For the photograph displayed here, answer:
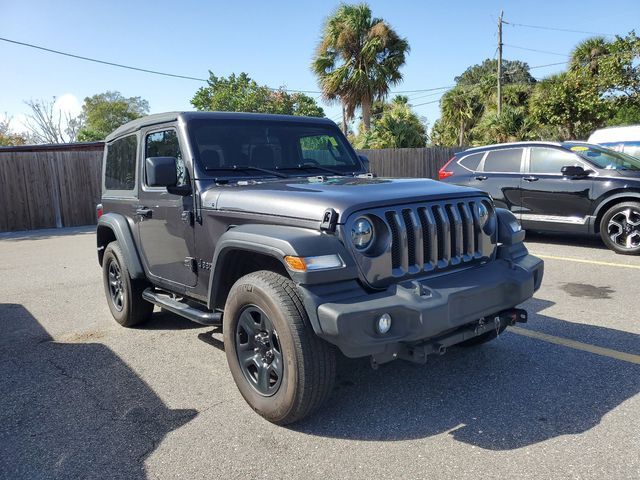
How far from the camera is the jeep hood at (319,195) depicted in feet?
10.2

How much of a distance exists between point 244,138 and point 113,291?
7.77 ft

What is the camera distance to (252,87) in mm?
Result: 33281

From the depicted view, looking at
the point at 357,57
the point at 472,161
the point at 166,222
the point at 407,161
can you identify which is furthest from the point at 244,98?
the point at 166,222

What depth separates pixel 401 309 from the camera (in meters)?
2.83

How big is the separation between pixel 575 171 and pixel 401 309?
658cm

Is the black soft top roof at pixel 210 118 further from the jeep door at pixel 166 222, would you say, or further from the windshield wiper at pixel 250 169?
the windshield wiper at pixel 250 169

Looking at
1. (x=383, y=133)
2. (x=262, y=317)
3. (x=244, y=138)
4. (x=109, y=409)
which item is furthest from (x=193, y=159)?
(x=383, y=133)

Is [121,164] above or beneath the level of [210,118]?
beneath

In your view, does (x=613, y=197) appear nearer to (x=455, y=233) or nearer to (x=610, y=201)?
(x=610, y=201)

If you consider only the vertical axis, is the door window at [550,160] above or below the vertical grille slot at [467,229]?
above

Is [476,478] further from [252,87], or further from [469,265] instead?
[252,87]

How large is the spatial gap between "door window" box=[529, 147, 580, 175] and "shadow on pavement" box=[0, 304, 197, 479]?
716 centimetres

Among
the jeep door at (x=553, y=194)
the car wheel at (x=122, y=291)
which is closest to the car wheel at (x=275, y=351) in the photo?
the car wheel at (x=122, y=291)

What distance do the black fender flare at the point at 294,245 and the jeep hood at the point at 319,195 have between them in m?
0.12
